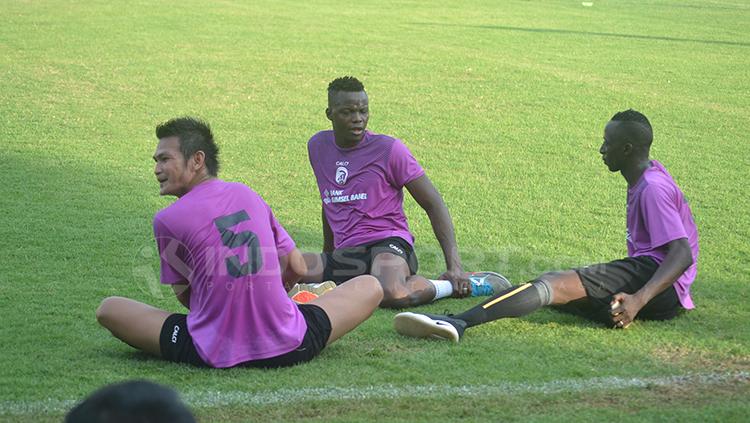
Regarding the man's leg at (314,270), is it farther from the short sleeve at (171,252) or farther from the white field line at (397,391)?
the white field line at (397,391)

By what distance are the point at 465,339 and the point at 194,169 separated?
184 cm

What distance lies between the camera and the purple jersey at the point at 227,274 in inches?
220

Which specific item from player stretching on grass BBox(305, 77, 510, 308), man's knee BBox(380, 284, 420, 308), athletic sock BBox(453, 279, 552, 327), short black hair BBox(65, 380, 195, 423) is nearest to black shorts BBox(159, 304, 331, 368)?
athletic sock BBox(453, 279, 552, 327)

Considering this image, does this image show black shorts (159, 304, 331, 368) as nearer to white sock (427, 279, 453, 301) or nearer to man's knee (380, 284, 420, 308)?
man's knee (380, 284, 420, 308)

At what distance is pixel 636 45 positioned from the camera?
2225 cm

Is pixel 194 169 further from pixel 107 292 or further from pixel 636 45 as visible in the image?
pixel 636 45

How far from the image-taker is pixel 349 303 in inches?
237

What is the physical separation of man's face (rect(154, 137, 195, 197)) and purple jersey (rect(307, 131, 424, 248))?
2065 mm

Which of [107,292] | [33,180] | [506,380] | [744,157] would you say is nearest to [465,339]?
[506,380]

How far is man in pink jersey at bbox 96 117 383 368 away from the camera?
560 cm

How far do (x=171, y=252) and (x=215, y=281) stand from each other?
0.96 ft

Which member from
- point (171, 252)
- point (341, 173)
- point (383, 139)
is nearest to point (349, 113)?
point (383, 139)

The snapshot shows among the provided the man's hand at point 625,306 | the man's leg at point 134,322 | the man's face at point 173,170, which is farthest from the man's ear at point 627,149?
the man's leg at point 134,322

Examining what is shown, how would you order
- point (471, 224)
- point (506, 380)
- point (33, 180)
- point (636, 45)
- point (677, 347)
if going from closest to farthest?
1. point (506, 380)
2. point (677, 347)
3. point (471, 224)
4. point (33, 180)
5. point (636, 45)
